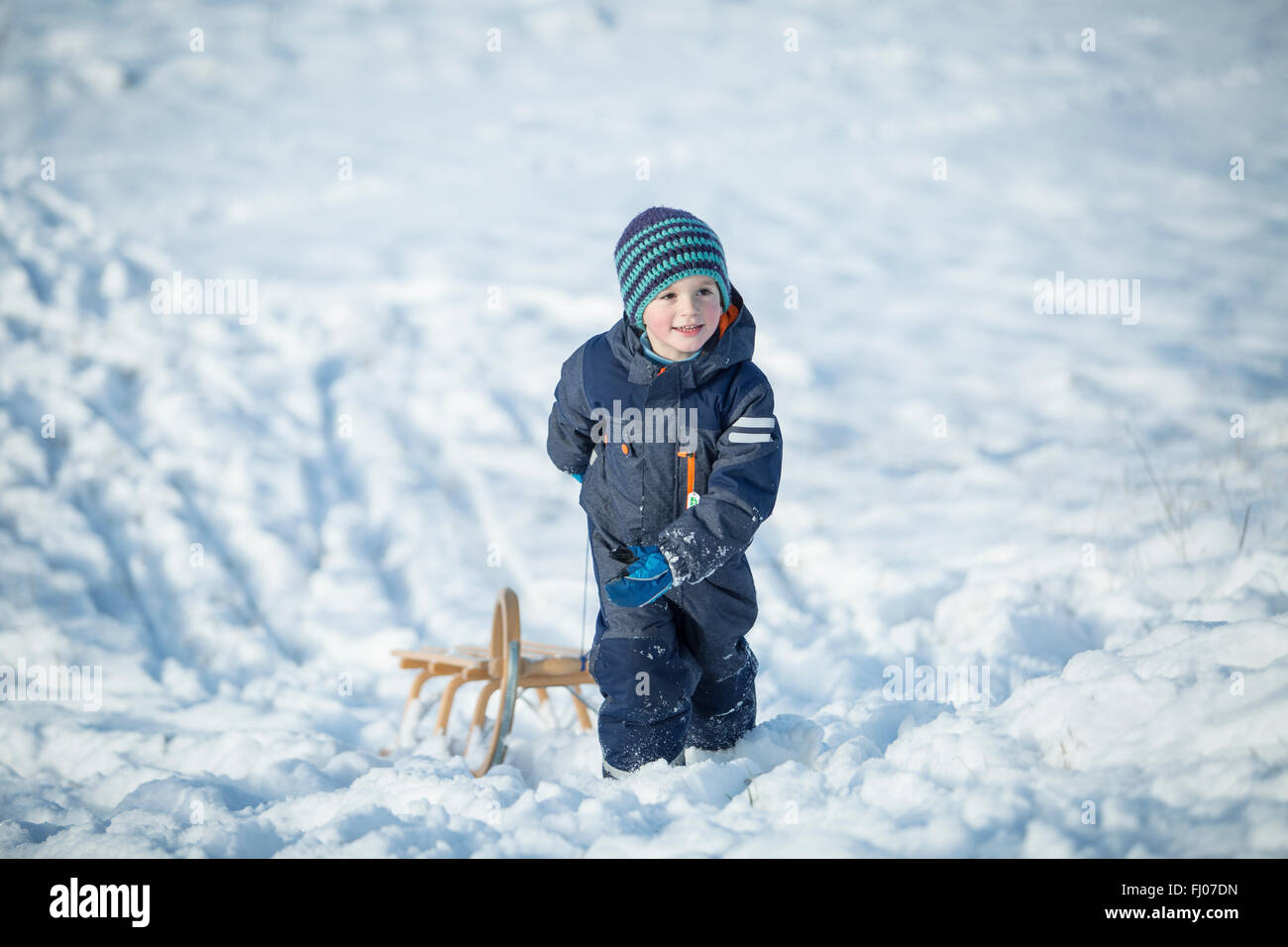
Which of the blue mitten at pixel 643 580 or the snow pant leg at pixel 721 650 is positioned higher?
the blue mitten at pixel 643 580

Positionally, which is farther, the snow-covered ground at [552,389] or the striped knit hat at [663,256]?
the striped knit hat at [663,256]

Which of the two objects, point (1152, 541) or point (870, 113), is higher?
point (870, 113)

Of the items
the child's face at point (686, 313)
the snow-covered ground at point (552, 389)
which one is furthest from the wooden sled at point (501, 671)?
the child's face at point (686, 313)

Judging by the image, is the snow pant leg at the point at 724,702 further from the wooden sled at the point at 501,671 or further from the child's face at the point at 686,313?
the child's face at the point at 686,313

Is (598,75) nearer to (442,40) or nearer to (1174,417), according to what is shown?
(442,40)

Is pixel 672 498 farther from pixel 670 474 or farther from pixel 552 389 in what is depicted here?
pixel 552 389

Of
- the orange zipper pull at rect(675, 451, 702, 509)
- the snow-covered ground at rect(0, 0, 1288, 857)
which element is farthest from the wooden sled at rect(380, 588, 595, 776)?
the orange zipper pull at rect(675, 451, 702, 509)

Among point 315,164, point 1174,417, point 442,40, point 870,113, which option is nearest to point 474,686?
point 1174,417

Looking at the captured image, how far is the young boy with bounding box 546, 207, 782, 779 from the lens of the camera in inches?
88.8

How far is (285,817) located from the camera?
2469mm

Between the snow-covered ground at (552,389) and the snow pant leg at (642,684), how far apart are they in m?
0.15

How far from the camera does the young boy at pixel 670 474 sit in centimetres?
226

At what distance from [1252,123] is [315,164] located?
935 cm
